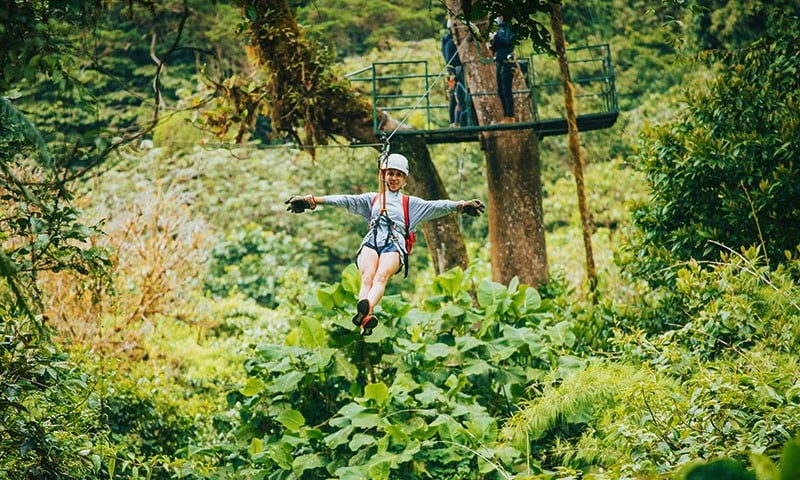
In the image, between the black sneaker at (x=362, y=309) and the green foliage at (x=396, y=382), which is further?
the green foliage at (x=396, y=382)

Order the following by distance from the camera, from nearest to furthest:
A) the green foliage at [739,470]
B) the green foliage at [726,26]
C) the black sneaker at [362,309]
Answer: the green foliage at [739,470], the black sneaker at [362,309], the green foliage at [726,26]

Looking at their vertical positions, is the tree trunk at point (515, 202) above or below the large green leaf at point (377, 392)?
above

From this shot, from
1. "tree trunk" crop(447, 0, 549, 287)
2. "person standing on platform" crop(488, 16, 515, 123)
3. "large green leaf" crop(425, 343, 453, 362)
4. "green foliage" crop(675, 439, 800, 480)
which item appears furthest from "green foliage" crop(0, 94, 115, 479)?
"tree trunk" crop(447, 0, 549, 287)

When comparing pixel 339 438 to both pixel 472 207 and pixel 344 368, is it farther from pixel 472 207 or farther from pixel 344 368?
pixel 472 207

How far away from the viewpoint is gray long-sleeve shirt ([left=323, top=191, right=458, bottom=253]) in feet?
21.7

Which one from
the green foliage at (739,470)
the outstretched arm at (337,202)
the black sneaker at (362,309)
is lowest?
the black sneaker at (362,309)

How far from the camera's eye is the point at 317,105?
1047cm

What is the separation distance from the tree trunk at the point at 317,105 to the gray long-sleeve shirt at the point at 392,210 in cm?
373

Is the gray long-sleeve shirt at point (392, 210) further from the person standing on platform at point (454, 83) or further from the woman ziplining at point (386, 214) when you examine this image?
the person standing on platform at point (454, 83)

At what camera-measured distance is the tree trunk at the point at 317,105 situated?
1012cm

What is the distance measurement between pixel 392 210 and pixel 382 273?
1.64 ft

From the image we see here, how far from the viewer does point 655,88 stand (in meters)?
19.3

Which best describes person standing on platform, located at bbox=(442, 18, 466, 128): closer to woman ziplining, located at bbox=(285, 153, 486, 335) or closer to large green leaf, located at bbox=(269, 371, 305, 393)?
woman ziplining, located at bbox=(285, 153, 486, 335)

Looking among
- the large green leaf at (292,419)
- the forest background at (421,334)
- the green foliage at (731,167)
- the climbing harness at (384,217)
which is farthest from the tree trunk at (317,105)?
the climbing harness at (384,217)
